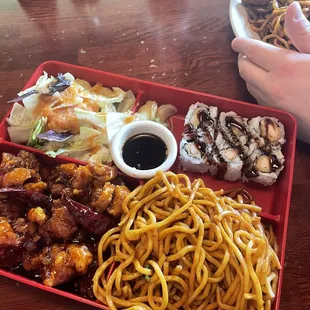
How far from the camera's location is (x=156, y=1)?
111 inches

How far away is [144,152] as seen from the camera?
2.02 m

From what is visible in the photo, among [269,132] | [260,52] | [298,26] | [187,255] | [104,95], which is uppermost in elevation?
[298,26]

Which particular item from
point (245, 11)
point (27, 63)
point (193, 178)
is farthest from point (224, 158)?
point (27, 63)

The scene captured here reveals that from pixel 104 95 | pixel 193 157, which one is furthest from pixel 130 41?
pixel 193 157

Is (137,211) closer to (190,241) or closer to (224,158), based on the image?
(190,241)

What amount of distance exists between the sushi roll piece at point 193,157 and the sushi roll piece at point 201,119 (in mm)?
78

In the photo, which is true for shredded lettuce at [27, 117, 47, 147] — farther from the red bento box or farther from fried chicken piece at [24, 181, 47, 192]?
fried chicken piece at [24, 181, 47, 192]

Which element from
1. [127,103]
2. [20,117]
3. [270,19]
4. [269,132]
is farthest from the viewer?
[270,19]

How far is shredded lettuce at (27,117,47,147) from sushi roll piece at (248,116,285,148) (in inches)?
40.2

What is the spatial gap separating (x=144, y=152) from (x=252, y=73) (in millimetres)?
678

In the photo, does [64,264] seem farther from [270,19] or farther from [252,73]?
[270,19]

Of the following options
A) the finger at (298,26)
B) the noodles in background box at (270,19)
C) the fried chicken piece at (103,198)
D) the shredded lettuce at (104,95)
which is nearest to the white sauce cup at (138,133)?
the fried chicken piece at (103,198)

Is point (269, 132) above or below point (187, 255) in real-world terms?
above

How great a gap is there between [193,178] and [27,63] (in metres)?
1.22
